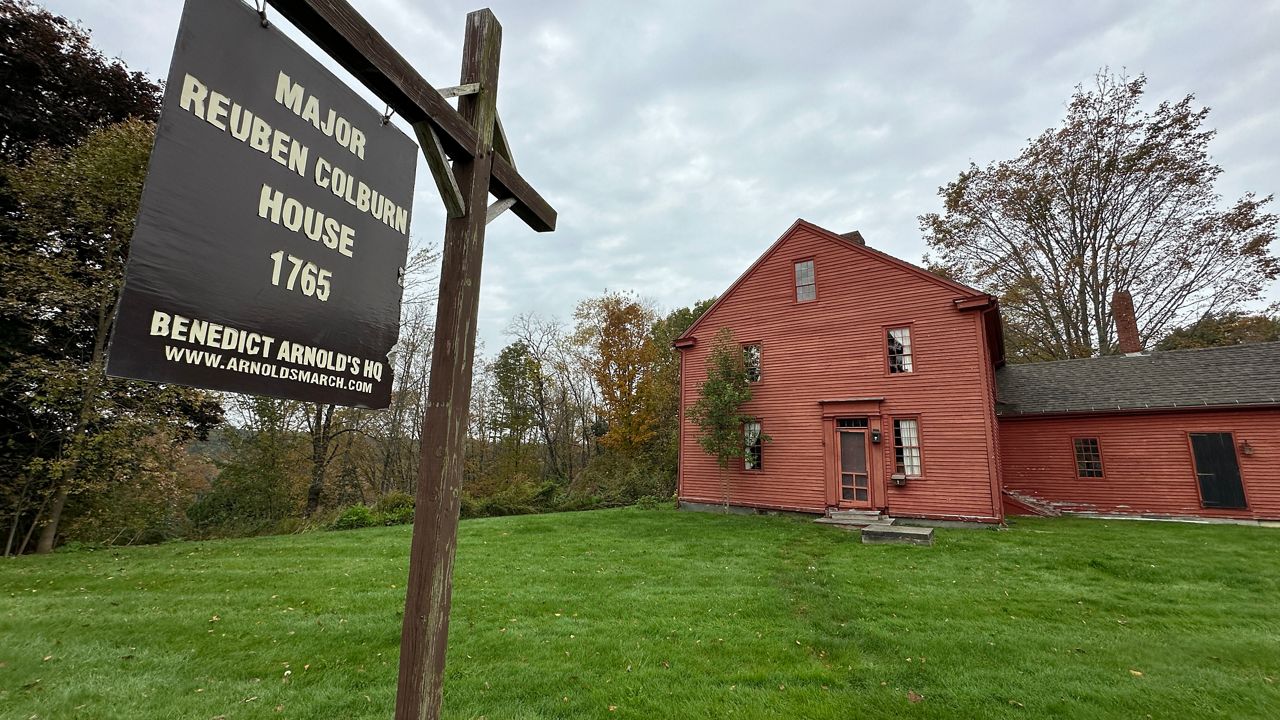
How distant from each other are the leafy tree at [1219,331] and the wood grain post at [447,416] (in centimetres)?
3361

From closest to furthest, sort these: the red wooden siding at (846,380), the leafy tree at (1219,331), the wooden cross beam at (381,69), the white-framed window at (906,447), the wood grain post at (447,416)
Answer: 1. the wooden cross beam at (381,69)
2. the wood grain post at (447,416)
3. the red wooden siding at (846,380)
4. the white-framed window at (906,447)
5. the leafy tree at (1219,331)

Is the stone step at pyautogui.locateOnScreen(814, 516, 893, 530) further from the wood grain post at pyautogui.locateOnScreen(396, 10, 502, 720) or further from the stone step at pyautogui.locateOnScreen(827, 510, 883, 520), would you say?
the wood grain post at pyautogui.locateOnScreen(396, 10, 502, 720)

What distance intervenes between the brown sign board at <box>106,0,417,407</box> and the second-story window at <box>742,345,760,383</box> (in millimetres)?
15694

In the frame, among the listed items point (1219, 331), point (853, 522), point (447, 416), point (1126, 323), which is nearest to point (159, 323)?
point (447, 416)

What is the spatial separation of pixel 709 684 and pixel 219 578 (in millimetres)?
8105

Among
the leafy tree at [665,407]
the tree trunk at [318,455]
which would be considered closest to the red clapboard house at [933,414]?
the leafy tree at [665,407]

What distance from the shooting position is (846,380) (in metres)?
15.5

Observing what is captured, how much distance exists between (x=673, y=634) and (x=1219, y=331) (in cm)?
3224

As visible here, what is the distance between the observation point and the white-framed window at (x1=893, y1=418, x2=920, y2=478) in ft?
46.7

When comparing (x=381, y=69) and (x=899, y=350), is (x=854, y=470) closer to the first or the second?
(x=899, y=350)

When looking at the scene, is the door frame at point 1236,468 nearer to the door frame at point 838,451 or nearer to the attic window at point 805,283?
the door frame at point 838,451

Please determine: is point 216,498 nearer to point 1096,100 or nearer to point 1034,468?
point 1034,468

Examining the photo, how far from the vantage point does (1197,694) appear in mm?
4418

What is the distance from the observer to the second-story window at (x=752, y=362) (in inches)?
681
